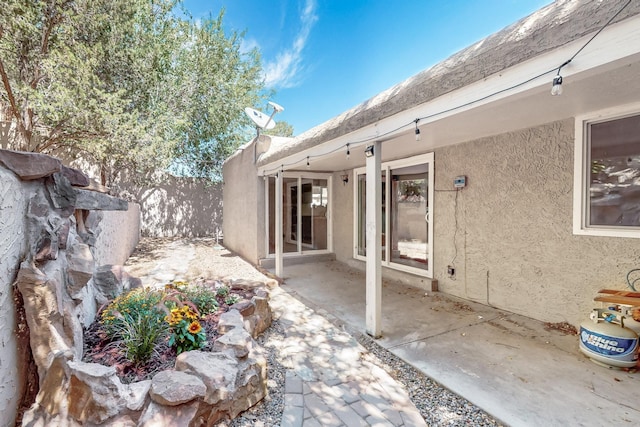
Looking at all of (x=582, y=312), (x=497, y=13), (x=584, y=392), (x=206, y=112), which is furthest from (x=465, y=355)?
(x=206, y=112)

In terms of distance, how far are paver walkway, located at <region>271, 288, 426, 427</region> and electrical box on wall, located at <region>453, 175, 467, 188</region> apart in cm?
333

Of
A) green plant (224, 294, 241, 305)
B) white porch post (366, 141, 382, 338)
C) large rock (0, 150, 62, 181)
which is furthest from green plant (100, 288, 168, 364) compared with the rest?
white porch post (366, 141, 382, 338)

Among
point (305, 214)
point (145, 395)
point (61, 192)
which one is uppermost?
point (61, 192)

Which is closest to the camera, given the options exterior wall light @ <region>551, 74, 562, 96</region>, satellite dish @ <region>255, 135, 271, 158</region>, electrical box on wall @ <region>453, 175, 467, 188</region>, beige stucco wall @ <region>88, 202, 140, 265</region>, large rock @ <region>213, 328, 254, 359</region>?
exterior wall light @ <region>551, 74, 562, 96</region>

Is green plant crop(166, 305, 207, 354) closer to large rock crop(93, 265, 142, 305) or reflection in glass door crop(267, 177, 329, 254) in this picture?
large rock crop(93, 265, 142, 305)

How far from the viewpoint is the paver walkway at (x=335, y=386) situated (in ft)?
8.14

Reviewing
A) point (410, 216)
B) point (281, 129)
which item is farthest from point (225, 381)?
point (281, 129)

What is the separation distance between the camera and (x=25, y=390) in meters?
2.16

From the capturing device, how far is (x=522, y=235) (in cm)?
455

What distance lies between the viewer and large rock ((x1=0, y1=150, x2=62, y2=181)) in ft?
6.55

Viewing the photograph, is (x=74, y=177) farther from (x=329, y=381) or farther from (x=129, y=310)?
(x=329, y=381)

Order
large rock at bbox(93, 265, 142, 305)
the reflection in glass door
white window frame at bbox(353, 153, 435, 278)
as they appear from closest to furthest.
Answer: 1. large rock at bbox(93, 265, 142, 305)
2. white window frame at bbox(353, 153, 435, 278)
3. the reflection in glass door

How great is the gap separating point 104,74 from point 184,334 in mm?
8217

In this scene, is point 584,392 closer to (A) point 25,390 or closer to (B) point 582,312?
(B) point 582,312
